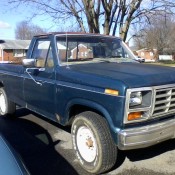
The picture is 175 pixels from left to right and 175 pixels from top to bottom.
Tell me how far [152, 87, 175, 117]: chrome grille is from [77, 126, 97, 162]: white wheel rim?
93 cm

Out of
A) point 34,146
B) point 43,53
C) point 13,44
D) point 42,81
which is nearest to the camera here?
point 42,81

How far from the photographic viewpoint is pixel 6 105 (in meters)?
7.16

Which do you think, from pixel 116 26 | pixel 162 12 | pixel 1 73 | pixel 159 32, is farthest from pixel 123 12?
pixel 159 32

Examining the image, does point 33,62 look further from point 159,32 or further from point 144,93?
point 159,32

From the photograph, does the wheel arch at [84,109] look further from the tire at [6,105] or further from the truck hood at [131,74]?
the tire at [6,105]

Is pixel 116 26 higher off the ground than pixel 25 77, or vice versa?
pixel 116 26

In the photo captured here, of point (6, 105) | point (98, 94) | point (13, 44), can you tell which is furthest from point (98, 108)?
point (13, 44)

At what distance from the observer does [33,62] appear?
16.9 ft

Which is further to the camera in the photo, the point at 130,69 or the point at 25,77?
the point at 25,77

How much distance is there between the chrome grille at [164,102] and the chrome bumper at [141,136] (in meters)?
0.17

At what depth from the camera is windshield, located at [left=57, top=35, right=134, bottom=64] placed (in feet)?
16.7

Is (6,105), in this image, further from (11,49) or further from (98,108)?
(11,49)

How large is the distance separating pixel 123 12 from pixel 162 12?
2677mm

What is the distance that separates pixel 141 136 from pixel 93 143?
29.6 inches
